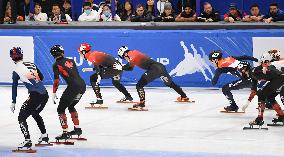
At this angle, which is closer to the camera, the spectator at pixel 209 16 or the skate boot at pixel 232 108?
the skate boot at pixel 232 108

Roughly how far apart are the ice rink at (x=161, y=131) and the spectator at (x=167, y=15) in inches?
116

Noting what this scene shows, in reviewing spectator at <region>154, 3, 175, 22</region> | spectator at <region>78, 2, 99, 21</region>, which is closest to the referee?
spectator at <region>78, 2, 99, 21</region>

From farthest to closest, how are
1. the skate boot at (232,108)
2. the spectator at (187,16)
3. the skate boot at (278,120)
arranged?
the spectator at (187,16) < the skate boot at (232,108) < the skate boot at (278,120)

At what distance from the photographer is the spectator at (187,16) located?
25.9 metres

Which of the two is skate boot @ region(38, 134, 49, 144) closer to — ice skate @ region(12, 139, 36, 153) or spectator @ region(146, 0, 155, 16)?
ice skate @ region(12, 139, 36, 153)

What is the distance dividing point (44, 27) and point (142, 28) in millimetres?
3070

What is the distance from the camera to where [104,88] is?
2545 centimetres

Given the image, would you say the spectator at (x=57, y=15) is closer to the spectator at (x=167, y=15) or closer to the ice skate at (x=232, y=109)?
the spectator at (x=167, y=15)

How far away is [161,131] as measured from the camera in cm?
1809

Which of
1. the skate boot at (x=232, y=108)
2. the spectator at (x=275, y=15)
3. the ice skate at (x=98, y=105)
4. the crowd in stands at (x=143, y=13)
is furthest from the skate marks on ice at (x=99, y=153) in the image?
the spectator at (x=275, y=15)

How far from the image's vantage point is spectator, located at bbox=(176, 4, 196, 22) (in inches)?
1019

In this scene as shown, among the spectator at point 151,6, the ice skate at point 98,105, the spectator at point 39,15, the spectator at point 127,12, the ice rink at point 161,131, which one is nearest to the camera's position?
the ice rink at point 161,131

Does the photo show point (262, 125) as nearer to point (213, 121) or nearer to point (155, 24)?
point (213, 121)

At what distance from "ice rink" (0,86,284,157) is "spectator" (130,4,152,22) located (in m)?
2.98
